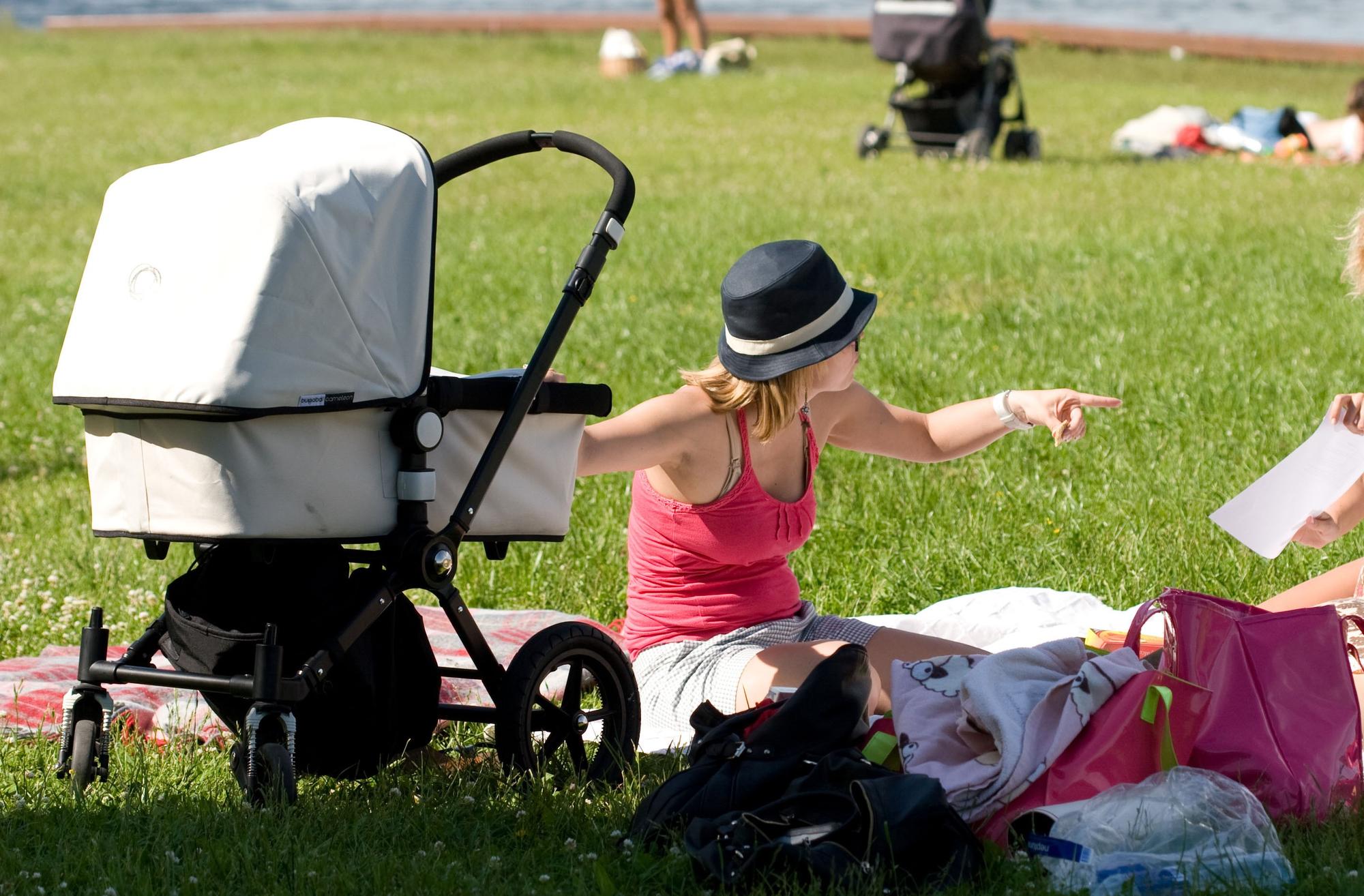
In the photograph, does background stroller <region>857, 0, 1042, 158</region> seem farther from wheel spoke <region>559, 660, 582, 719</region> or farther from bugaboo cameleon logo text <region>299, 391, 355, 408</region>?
bugaboo cameleon logo text <region>299, 391, 355, 408</region>

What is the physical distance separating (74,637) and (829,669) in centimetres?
262

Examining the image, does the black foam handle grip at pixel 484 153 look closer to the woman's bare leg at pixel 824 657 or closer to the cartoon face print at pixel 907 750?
the woman's bare leg at pixel 824 657

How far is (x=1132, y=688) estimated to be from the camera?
3.07 m

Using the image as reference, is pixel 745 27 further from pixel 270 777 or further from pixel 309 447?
pixel 270 777

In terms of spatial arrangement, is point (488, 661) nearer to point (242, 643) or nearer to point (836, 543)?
point (242, 643)

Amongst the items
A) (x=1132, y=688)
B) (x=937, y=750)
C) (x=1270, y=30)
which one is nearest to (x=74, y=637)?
(x=937, y=750)

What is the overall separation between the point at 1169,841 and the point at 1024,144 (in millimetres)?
11712

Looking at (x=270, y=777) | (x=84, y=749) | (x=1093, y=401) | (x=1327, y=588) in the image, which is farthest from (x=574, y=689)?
(x=1327, y=588)

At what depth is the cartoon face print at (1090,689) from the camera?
3066mm

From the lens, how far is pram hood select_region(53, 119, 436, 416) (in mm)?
2932

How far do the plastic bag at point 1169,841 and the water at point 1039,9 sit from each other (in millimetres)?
30644

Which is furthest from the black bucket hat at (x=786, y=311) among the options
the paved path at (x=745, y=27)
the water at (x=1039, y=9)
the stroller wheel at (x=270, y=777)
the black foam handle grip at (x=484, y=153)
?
the water at (x=1039, y=9)

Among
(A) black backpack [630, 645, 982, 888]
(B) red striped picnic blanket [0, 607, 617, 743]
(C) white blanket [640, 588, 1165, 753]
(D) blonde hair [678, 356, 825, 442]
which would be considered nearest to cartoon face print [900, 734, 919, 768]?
(A) black backpack [630, 645, 982, 888]

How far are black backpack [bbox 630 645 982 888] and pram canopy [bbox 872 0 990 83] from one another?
11078mm
